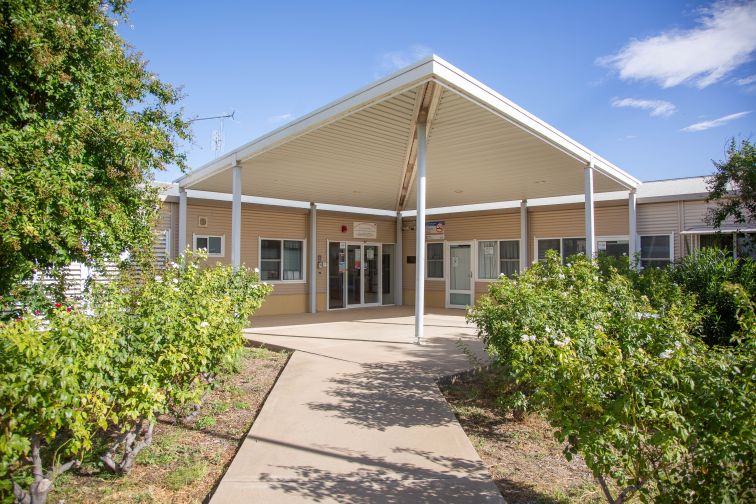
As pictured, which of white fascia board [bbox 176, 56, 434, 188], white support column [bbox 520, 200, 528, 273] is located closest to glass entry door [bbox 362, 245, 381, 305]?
white support column [bbox 520, 200, 528, 273]

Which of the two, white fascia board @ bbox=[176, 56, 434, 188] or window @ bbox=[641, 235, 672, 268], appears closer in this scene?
white fascia board @ bbox=[176, 56, 434, 188]

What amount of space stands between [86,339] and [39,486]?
914 mm

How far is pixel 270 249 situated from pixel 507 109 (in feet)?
29.1

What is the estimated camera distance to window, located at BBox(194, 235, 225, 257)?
1225 cm

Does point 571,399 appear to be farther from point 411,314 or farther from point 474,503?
point 411,314

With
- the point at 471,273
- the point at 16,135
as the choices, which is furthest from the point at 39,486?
the point at 471,273

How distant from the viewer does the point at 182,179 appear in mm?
11062

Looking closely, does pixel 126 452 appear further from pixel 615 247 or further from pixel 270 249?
pixel 615 247

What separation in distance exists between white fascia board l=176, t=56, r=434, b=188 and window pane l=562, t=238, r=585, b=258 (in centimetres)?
911

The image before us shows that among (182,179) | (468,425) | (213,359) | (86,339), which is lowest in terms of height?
(468,425)

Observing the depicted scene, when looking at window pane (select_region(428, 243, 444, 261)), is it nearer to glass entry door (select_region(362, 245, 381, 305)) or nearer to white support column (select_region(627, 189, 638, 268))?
glass entry door (select_region(362, 245, 381, 305))

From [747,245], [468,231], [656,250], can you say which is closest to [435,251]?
[468,231]

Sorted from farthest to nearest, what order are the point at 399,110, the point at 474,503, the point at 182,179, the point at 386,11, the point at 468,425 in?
the point at 182,179 → the point at 386,11 → the point at 399,110 → the point at 468,425 → the point at 474,503

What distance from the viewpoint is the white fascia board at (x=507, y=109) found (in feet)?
20.2
